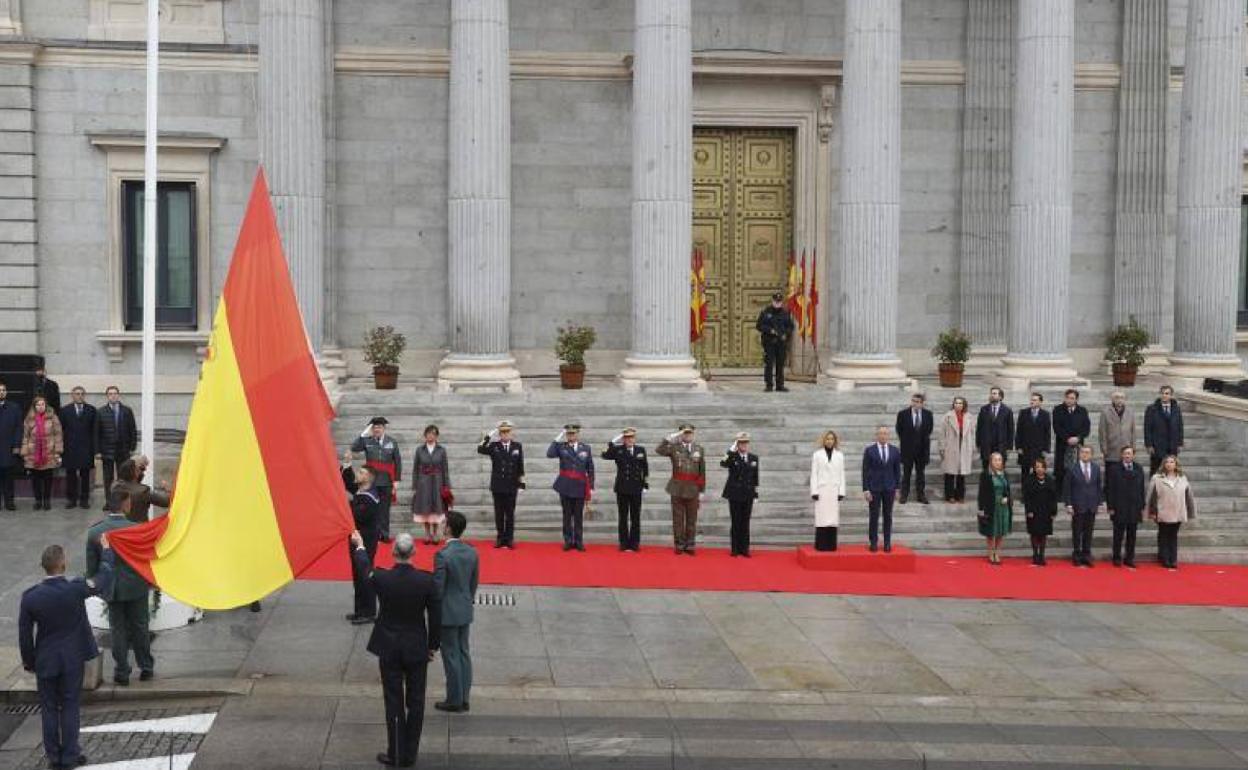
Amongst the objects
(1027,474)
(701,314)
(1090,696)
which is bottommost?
(1090,696)

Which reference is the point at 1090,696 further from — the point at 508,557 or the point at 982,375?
the point at 982,375

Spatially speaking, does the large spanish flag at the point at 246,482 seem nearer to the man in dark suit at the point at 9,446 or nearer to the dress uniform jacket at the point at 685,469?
the dress uniform jacket at the point at 685,469

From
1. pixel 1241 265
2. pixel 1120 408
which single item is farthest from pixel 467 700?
pixel 1241 265

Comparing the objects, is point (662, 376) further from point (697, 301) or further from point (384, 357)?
point (384, 357)

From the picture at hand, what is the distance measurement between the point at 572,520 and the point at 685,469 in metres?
1.79

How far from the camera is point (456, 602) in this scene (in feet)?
48.6

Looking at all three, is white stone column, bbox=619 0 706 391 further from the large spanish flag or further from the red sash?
the large spanish flag

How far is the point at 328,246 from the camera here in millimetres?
31359

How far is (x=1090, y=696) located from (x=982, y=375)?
649 inches

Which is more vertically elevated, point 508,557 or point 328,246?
point 328,246

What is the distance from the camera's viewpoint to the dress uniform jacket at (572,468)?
23.0m

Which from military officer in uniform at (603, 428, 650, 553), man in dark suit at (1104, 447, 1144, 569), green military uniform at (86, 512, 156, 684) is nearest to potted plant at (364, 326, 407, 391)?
military officer in uniform at (603, 428, 650, 553)

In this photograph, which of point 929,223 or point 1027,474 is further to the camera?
point 929,223

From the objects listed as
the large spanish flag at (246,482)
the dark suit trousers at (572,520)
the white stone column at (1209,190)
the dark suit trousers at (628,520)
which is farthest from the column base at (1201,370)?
the large spanish flag at (246,482)
